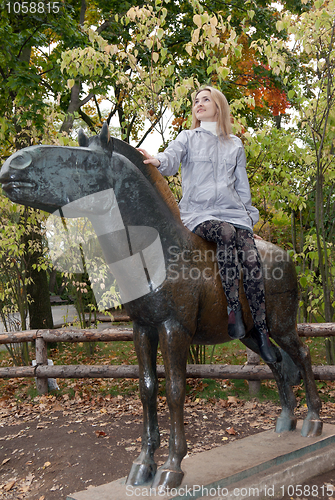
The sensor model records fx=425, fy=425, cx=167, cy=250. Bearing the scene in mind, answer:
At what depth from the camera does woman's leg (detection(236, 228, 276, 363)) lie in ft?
8.93

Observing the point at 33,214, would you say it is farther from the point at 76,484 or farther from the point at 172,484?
the point at 172,484

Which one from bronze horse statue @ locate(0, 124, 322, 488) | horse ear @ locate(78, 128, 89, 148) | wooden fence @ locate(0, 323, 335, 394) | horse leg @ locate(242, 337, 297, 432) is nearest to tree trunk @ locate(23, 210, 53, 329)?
wooden fence @ locate(0, 323, 335, 394)

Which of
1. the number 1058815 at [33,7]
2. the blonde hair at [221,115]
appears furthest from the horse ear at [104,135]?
the number 1058815 at [33,7]

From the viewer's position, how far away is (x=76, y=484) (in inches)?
129

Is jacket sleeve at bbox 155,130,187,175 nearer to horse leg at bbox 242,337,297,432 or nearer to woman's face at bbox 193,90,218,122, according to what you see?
woman's face at bbox 193,90,218,122

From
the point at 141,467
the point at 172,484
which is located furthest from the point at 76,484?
the point at 172,484

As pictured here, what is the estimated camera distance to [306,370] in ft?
10.5

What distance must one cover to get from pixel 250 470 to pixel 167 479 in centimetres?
64

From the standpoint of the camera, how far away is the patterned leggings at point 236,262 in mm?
2594

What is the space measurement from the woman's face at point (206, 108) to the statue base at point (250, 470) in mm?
2278

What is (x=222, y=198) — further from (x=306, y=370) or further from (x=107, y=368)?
(x=107, y=368)

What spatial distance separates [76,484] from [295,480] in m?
1.63

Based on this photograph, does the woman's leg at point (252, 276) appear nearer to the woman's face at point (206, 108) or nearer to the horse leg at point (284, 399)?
the horse leg at point (284, 399)

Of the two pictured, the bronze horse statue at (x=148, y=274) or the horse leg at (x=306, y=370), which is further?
the horse leg at (x=306, y=370)
